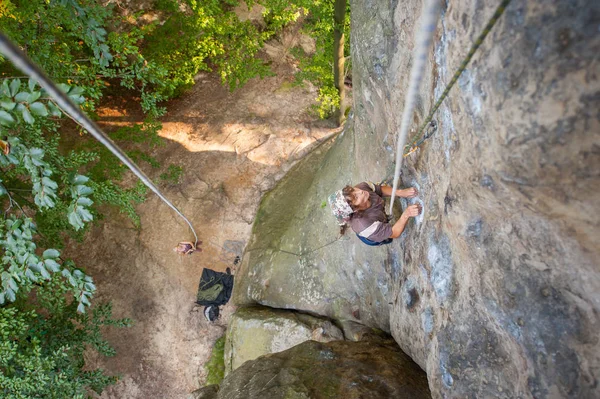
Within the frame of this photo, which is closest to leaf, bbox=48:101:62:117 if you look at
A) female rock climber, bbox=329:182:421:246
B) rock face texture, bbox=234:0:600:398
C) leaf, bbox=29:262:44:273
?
leaf, bbox=29:262:44:273

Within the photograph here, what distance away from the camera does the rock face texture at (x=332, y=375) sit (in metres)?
3.85

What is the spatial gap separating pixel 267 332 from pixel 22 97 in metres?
5.68

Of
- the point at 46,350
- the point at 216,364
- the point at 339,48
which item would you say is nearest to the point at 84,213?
the point at 46,350

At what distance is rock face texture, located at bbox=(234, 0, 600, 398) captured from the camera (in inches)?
73.3

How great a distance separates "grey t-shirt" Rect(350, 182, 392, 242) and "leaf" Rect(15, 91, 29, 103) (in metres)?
3.09

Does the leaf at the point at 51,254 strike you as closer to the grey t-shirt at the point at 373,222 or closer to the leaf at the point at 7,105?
the leaf at the point at 7,105

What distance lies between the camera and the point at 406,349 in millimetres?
4562

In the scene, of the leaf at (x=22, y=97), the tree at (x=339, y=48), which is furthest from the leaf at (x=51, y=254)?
the tree at (x=339, y=48)

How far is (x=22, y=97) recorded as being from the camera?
2.74 metres

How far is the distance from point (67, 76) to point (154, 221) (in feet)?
13.2

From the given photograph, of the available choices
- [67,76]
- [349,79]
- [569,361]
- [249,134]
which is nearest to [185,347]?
[249,134]

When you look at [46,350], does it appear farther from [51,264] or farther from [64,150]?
[64,150]

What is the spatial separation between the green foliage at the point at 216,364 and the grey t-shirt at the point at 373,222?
5671mm

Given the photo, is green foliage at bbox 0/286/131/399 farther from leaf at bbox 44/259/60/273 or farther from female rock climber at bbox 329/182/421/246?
female rock climber at bbox 329/182/421/246
